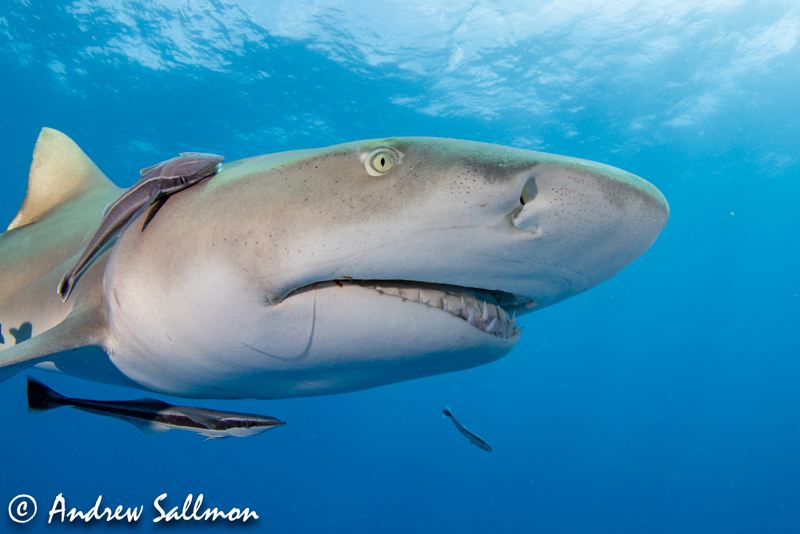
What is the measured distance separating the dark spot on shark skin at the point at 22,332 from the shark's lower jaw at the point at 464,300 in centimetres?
206

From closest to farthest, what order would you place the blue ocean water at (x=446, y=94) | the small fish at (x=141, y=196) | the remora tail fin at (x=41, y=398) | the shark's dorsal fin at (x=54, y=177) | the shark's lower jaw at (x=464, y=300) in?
the shark's lower jaw at (x=464, y=300), the small fish at (x=141, y=196), the remora tail fin at (x=41, y=398), the shark's dorsal fin at (x=54, y=177), the blue ocean water at (x=446, y=94)

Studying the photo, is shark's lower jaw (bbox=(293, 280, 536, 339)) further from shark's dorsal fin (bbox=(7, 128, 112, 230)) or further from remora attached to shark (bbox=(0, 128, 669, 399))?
shark's dorsal fin (bbox=(7, 128, 112, 230))

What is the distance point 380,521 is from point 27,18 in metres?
74.6

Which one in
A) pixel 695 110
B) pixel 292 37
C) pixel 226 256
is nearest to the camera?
pixel 226 256

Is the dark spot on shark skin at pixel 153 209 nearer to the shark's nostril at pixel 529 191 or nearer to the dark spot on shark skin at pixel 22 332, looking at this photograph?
the dark spot on shark skin at pixel 22 332

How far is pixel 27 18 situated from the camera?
52.1 feet

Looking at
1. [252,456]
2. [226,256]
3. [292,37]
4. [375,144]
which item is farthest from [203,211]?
[252,456]

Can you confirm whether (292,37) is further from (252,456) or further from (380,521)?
(252,456)

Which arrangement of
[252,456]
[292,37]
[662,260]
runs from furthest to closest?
[252,456]
[662,260]
[292,37]

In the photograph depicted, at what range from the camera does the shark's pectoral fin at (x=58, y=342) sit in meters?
1.65

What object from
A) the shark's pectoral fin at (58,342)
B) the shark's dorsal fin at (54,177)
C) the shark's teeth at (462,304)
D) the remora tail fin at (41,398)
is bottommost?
the remora tail fin at (41,398)

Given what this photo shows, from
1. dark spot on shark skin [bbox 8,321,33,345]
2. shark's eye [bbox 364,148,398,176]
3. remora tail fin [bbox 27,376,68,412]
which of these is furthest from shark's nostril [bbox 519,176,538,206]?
dark spot on shark skin [bbox 8,321,33,345]

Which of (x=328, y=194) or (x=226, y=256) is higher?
(x=328, y=194)

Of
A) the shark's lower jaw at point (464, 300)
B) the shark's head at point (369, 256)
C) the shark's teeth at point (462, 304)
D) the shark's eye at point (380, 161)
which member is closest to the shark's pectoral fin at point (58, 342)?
the shark's head at point (369, 256)
